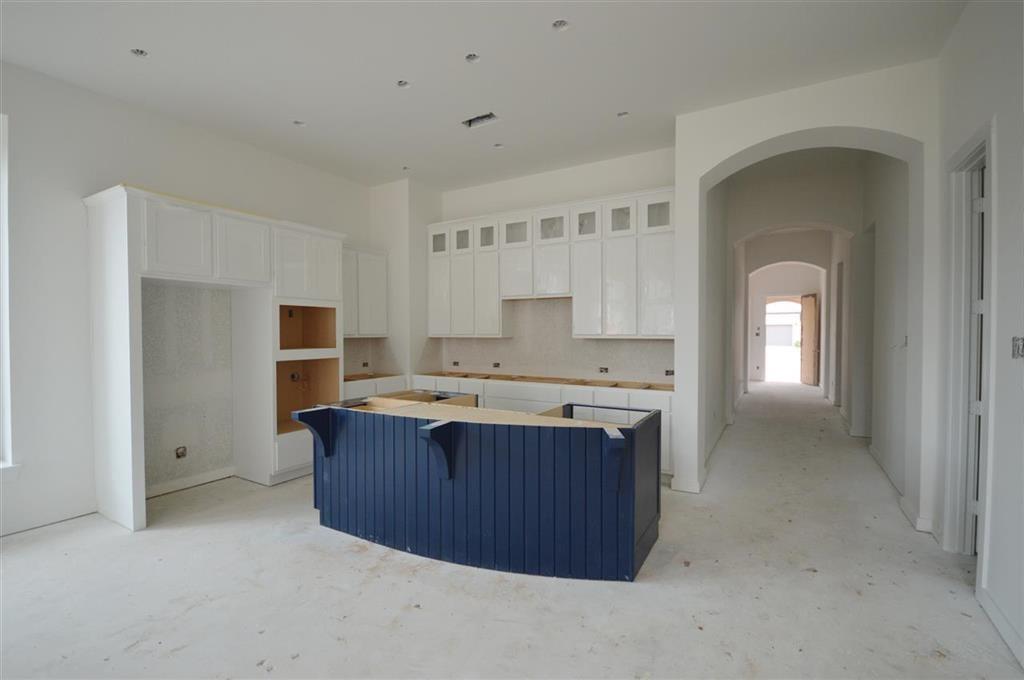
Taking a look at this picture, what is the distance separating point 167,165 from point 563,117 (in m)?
3.41

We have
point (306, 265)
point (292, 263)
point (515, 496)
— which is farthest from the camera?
point (306, 265)

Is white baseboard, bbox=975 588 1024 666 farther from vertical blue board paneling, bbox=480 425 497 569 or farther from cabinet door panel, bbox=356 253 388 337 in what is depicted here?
cabinet door panel, bbox=356 253 388 337

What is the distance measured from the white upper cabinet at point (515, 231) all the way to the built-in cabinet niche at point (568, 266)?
11mm

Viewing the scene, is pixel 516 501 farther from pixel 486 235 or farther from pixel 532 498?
pixel 486 235

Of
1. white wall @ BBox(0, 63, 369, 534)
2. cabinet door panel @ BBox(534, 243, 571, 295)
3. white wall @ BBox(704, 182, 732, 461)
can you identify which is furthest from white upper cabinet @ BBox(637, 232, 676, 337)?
white wall @ BBox(0, 63, 369, 534)

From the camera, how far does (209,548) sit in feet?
10.1

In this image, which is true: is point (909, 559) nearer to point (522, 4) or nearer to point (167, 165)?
point (522, 4)

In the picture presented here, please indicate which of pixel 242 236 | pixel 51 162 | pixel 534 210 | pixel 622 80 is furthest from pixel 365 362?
pixel 622 80

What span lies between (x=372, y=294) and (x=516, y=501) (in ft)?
12.3

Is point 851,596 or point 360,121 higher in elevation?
point 360,121

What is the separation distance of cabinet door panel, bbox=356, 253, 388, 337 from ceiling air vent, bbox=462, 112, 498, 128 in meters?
2.09

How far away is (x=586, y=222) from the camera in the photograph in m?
4.95

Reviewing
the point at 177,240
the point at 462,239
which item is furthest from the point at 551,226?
the point at 177,240

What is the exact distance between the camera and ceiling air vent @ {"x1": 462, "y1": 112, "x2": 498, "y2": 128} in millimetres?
4137
